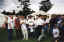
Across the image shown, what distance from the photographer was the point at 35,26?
6266mm

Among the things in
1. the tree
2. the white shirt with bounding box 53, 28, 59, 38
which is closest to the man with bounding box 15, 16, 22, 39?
the tree

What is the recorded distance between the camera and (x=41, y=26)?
6.27m

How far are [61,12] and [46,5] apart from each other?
542mm

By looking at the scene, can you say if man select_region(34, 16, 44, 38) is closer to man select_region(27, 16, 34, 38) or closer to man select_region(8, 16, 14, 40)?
man select_region(27, 16, 34, 38)

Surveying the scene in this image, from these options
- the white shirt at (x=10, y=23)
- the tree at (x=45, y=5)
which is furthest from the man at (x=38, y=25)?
the white shirt at (x=10, y=23)

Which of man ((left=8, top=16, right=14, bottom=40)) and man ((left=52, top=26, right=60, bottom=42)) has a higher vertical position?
man ((left=8, top=16, right=14, bottom=40))

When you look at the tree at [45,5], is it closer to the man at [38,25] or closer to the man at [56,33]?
the man at [38,25]

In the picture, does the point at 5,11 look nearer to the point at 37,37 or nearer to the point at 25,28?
the point at 25,28

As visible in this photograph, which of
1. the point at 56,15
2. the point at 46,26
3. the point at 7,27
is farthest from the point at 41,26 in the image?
the point at 7,27

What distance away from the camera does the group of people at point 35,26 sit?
6238 millimetres

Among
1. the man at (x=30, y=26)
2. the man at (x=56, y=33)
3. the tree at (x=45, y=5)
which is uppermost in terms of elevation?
the tree at (x=45, y=5)

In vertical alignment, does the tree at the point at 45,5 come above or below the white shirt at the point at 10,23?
above

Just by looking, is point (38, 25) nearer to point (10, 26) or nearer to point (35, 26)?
point (35, 26)

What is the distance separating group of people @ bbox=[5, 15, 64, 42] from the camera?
20.5 ft
